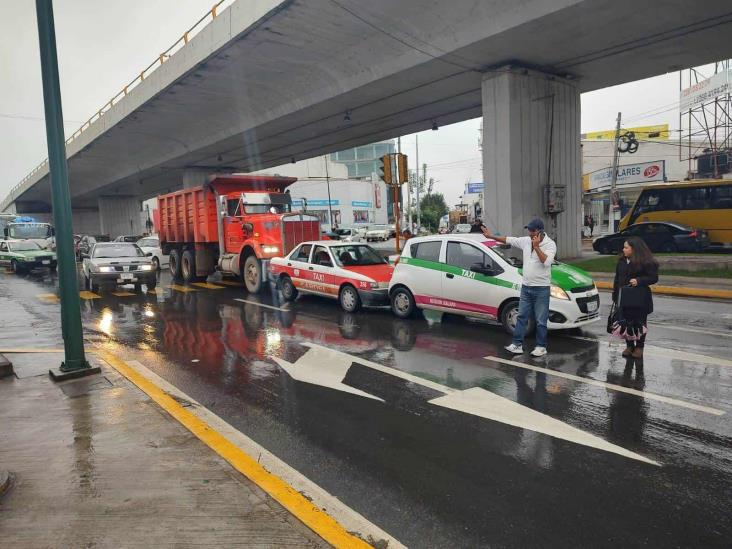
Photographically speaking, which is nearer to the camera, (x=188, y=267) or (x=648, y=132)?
(x=188, y=267)

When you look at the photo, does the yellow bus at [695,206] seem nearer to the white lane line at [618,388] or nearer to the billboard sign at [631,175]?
the white lane line at [618,388]

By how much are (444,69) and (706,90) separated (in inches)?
981

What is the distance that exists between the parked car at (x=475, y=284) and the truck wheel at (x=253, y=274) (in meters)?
5.34

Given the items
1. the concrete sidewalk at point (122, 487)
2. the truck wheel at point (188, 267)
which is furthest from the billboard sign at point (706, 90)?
the concrete sidewalk at point (122, 487)

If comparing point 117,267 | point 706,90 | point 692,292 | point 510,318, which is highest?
point 706,90

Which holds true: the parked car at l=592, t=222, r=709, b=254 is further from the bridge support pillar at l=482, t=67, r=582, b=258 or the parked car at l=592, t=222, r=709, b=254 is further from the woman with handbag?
the woman with handbag

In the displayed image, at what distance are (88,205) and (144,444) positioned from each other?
65.7 m

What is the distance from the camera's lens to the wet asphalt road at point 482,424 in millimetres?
3318

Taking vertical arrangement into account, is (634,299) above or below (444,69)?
below

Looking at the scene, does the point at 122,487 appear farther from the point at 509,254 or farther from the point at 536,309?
the point at 509,254

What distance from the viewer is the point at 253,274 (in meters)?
14.8

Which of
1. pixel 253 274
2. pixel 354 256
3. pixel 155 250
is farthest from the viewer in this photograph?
pixel 155 250

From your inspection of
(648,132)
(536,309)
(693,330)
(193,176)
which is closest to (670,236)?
(693,330)

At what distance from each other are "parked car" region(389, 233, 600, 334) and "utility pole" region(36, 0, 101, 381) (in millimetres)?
5468
